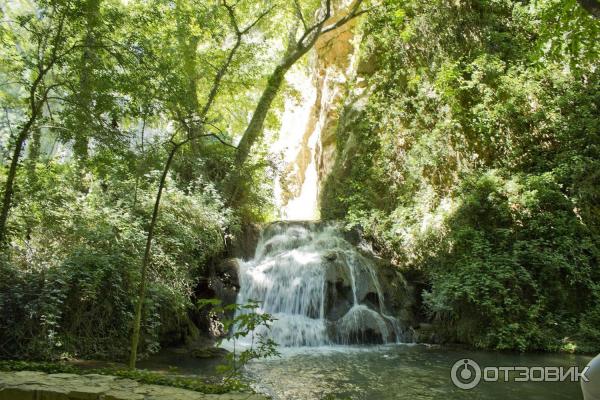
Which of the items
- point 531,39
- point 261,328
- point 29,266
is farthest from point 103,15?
point 531,39

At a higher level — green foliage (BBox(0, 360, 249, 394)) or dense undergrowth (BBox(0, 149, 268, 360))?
dense undergrowth (BBox(0, 149, 268, 360))

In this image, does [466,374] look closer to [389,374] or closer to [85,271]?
[389,374]

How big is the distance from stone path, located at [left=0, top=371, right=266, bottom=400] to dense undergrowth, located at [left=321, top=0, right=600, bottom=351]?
6693 mm

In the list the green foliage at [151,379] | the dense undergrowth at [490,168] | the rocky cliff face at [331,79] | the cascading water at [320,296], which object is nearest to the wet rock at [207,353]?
the cascading water at [320,296]

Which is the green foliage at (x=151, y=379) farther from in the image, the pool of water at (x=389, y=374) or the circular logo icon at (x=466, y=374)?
the circular logo icon at (x=466, y=374)

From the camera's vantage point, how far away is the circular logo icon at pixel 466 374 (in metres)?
5.76

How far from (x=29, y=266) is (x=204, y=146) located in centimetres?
830

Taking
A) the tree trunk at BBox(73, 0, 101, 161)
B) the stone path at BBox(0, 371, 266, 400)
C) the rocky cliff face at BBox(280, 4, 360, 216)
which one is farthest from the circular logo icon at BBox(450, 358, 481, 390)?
the rocky cliff face at BBox(280, 4, 360, 216)

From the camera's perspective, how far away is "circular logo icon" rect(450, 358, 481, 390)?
576cm

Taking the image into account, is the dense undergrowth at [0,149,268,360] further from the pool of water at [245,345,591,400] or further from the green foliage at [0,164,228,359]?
the pool of water at [245,345,591,400]

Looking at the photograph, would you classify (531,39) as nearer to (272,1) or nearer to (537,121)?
(537,121)

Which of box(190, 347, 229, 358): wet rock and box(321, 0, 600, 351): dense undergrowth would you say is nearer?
box(190, 347, 229, 358): wet rock

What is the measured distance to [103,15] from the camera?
6.61 meters

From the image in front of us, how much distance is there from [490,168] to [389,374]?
21.5 feet
